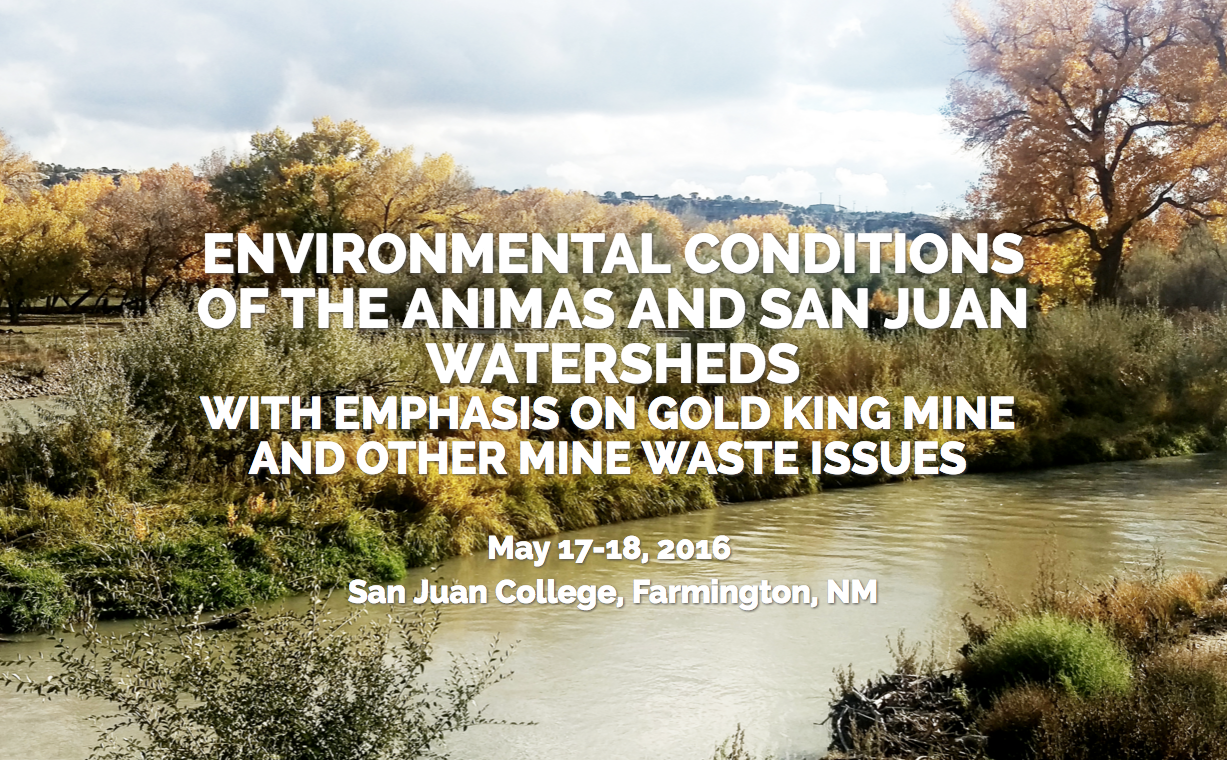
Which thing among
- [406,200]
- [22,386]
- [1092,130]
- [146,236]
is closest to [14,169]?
[146,236]

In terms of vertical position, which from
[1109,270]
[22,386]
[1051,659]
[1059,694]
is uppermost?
[1109,270]

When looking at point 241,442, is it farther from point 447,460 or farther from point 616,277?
point 616,277

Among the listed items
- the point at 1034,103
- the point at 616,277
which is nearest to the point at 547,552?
the point at 1034,103

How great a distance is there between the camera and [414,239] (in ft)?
46.1

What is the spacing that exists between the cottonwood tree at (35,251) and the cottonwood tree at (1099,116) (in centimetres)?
3905

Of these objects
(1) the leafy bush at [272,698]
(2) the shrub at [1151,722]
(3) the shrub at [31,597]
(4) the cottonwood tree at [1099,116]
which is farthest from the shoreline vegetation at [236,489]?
(4) the cottonwood tree at [1099,116]

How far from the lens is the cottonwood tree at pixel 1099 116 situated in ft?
80.6

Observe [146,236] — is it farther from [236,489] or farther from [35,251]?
[236,489]

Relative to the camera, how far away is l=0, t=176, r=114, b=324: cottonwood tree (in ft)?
155

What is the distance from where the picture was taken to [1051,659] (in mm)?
6488

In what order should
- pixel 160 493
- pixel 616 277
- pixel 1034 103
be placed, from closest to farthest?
1. pixel 160 493
2. pixel 1034 103
3. pixel 616 277

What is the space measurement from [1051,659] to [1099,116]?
72.4 feet

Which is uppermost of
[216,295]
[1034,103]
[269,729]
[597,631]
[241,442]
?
[1034,103]

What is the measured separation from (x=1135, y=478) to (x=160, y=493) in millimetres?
14401
